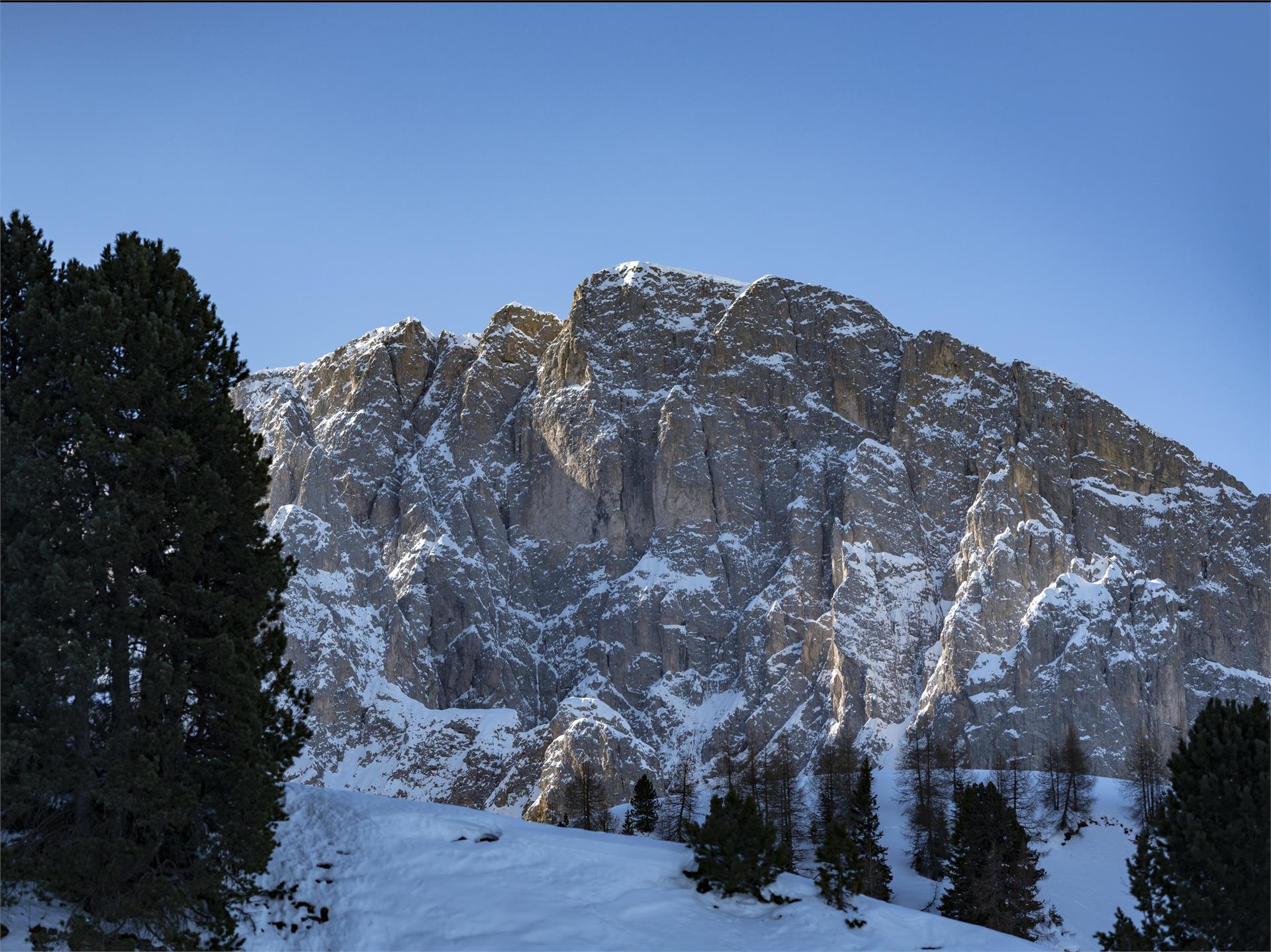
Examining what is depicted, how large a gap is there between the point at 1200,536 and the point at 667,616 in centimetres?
7892

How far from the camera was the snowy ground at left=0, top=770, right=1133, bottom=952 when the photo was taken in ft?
101

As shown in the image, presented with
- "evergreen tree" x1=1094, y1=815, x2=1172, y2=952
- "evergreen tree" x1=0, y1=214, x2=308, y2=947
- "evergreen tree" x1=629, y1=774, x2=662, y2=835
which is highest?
"evergreen tree" x1=0, y1=214, x2=308, y2=947

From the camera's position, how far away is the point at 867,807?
61406 millimetres

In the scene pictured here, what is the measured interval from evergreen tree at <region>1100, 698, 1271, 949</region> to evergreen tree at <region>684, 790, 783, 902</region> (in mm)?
8522

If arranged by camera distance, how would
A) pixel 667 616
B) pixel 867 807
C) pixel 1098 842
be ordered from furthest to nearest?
pixel 667 616, pixel 1098 842, pixel 867 807

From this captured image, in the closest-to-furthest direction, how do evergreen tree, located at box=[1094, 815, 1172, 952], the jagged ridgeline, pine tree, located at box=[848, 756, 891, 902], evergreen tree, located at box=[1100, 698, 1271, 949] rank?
evergreen tree, located at box=[1100, 698, 1271, 949] < evergreen tree, located at box=[1094, 815, 1172, 952] < pine tree, located at box=[848, 756, 891, 902] < the jagged ridgeline

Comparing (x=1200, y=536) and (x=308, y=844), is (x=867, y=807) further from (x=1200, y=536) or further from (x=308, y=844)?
(x=1200, y=536)

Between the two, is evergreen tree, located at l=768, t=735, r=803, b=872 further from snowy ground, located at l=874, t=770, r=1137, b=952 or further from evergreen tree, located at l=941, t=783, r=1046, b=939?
evergreen tree, located at l=941, t=783, r=1046, b=939

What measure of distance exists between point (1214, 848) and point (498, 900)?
662 inches

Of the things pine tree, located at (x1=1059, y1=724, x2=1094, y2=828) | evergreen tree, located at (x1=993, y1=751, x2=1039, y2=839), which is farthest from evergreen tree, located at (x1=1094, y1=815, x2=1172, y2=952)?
pine tree, located at (x1=1059, y1=724, x2=1094, y2=828)

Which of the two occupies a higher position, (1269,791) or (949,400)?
(949,400)

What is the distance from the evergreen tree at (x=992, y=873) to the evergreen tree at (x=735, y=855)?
2241 centimetres

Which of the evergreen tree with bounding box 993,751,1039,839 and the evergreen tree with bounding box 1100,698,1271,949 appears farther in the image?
the evergreen tree with bounding box 993,751,1039,839

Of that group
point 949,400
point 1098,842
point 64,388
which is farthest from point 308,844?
point 949,400
